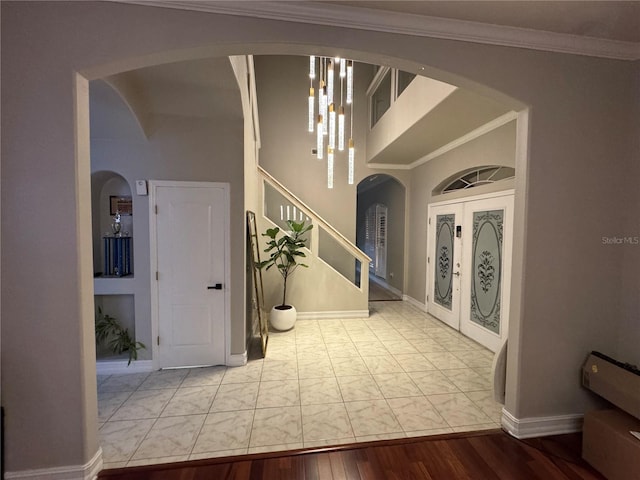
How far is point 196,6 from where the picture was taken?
5.11 feet

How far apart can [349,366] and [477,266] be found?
2.30 meters

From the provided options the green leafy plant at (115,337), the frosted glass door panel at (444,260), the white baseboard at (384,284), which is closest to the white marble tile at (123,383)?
the green leafy plant at (115,337)

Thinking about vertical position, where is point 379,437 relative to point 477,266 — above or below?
below

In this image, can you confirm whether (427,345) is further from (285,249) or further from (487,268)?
(285,249)

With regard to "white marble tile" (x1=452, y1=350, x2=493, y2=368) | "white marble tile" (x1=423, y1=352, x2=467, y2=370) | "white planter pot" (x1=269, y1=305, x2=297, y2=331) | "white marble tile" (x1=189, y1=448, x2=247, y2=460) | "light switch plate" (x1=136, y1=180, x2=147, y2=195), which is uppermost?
"light switch plate" (x1=136, y1=180, x2=147, y2=195)

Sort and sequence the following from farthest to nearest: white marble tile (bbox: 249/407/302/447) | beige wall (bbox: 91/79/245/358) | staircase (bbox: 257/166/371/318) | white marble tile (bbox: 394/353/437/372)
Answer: staircase (bbox: 257/166/371/318)
white marble tile (bbox: 394/353/437/372)
beige wall (bbox: 91/79/245/358)
white marble tile (bbox: 249/407/302/447)

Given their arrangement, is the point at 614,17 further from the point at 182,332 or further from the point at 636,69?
the point at 182,332

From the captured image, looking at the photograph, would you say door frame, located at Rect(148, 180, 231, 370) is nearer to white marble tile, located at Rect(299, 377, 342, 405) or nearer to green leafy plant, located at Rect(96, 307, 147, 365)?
green leafy plant, located at Rect(96, 307, 147, 365)

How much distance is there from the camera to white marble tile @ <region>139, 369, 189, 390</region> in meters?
2.65

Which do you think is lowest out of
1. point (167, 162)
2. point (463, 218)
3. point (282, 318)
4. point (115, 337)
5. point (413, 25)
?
point (282, 318)

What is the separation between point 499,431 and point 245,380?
2239 millimetres

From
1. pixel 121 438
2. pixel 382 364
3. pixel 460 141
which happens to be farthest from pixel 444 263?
pixel 121 438

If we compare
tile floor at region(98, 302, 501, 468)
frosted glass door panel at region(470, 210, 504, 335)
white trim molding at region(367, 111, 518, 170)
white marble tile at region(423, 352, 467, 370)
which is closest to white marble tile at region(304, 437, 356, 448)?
tile floor at region(98, 302, 501, 468)

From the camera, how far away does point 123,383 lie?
2.70 metres
